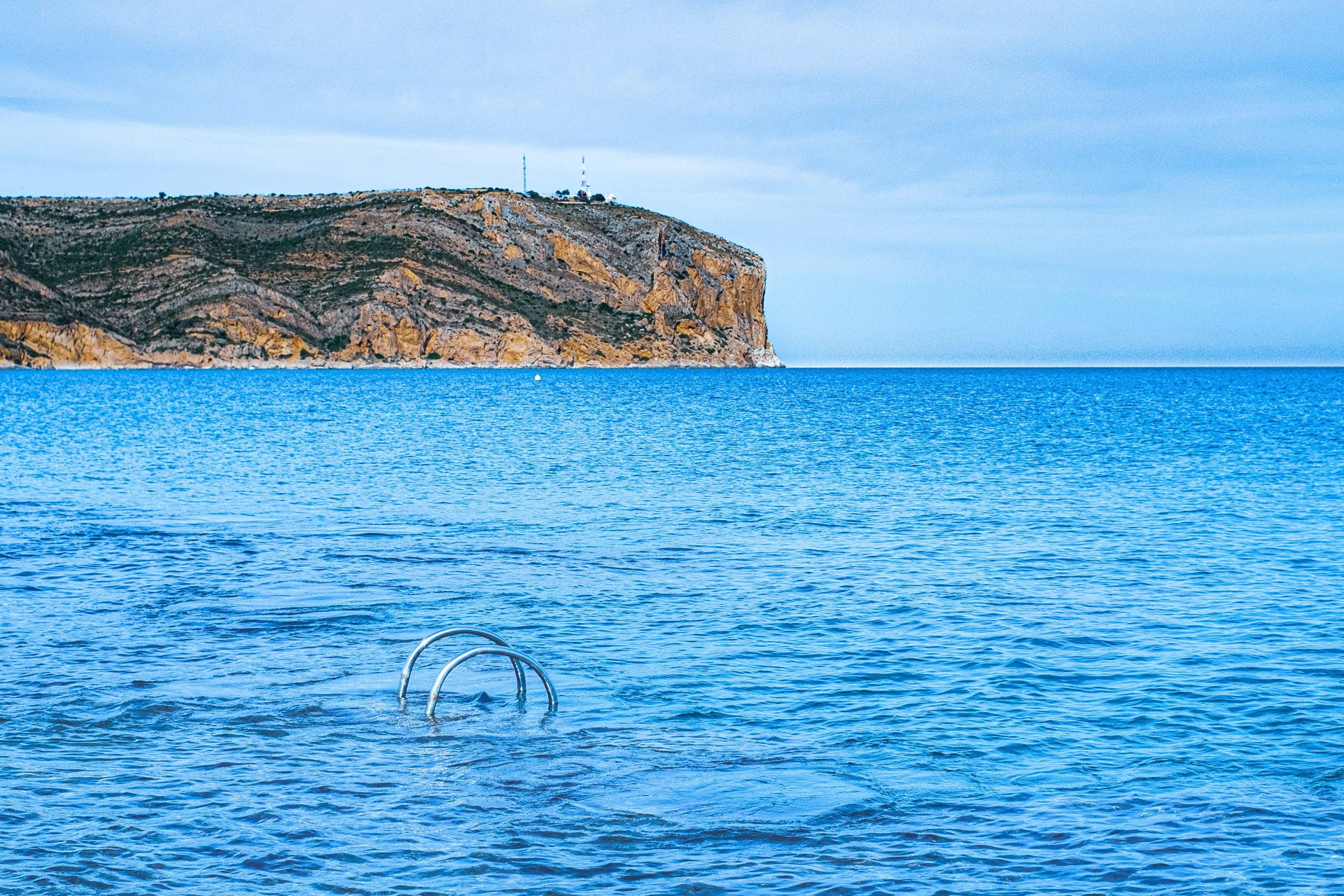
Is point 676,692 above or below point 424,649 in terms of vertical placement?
below

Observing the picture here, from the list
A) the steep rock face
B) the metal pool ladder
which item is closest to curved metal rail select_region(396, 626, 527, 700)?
Answer: the metal pool ladder

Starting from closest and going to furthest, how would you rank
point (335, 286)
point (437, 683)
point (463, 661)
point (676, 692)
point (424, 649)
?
1. point (437, 683)
2. point (463, 661)
3. point (424, 649)
4. point (676, 692)
5. point (335, 286)

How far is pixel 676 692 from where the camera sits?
438 inches

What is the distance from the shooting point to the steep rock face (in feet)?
523

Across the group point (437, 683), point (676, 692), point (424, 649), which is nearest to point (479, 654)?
point (437, 683)

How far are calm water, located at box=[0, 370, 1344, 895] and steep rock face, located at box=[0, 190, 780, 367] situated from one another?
138608 millimetres

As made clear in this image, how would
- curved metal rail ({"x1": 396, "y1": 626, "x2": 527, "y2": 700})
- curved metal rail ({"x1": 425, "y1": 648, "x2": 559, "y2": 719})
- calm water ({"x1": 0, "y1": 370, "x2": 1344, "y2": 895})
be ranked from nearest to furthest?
calm water ({"x1": 0, "y1": 370, "x2": 1344, "y2": 895})
curved metal rail ({"x1": 425, "y1": 648, "x2": 559, "y2": 719})
curved metal rail ({"x1": 396, "y1": 626, "x2": 527, "y2": 700})

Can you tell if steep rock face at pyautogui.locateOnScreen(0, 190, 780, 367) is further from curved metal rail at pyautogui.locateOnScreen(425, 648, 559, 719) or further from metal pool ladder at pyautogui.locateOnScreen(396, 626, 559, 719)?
curved metal rail at pyautogui.locateOnScreen(425, 648, 559, 719)

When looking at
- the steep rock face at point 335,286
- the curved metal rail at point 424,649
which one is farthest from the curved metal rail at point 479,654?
the steep rock face at point 335,286

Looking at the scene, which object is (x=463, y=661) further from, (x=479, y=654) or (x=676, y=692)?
(x=676, y=692)

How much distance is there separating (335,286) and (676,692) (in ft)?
545

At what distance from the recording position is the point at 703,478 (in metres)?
34.5

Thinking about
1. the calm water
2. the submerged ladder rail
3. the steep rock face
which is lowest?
the calm water

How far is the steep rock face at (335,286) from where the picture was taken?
15938 centimetres
